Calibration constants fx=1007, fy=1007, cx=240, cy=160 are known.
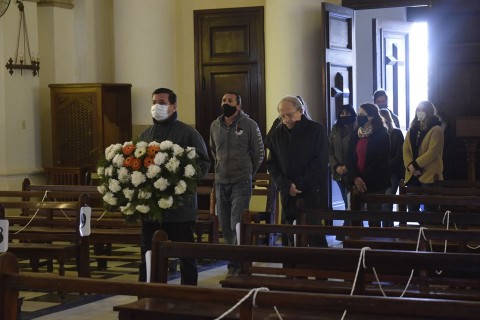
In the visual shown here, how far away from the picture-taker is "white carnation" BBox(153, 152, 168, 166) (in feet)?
22.7

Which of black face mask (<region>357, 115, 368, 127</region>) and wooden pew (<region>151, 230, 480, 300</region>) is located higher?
black face mask (<region>357, 115, 368, 127</region>)

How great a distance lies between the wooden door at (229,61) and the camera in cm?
1418

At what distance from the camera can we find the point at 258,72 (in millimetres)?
14172

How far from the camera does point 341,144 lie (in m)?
12.1

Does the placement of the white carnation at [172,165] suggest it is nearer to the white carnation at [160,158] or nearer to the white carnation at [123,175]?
the white carnation at [160,158]

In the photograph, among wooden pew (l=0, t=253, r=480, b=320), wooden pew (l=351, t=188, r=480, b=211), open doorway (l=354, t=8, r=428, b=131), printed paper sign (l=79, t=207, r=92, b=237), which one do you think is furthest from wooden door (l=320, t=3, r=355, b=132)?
wooden pew (l=0, t=253, r=480, b=320)

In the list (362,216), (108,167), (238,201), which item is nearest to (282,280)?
(362,216)

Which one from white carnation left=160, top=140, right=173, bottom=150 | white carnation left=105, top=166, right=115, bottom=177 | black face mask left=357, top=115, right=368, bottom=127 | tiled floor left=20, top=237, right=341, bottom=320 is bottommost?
tiled floor left=20, top=237, right=341, bottom=320

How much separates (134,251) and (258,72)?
3618 millimetres

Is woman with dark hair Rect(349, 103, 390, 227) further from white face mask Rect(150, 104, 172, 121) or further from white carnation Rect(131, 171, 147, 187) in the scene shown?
white carnation Rect(131, 171, 147, 187)

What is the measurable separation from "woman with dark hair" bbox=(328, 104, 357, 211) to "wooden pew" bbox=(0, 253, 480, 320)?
707cm

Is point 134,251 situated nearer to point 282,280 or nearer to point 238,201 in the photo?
point 238,201

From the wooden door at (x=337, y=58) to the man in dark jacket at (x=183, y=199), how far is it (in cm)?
583

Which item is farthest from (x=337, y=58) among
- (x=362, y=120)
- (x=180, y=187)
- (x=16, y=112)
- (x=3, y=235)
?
(x=180, y=187)
